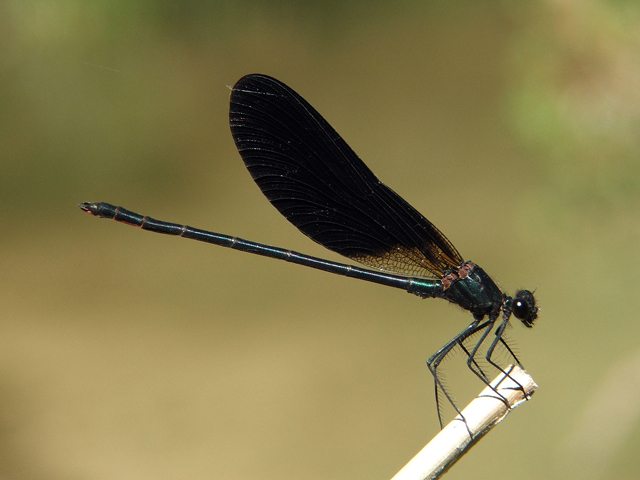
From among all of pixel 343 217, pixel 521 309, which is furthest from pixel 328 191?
pixel 521 309

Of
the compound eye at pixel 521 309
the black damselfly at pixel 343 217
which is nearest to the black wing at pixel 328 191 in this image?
the black damselfly at pixel 343 217

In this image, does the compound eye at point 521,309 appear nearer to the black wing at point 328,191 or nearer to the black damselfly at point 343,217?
the black damselfly at point 343,217

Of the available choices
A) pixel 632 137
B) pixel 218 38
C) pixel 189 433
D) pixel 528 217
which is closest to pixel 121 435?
pixel 189 433

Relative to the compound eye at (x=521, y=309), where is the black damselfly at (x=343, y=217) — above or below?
above

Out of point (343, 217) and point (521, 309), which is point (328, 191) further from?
point (521, 309)

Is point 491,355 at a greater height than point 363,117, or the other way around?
point 363,117

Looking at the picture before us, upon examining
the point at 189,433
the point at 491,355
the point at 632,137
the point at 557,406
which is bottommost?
the point at 557,406

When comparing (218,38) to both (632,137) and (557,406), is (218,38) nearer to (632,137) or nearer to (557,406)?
(632,137)
